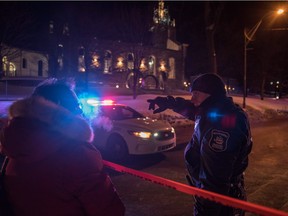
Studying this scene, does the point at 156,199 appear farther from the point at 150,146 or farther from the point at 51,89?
the point at 51,89

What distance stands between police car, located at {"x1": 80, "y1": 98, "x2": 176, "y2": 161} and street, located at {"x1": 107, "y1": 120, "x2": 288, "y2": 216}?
359 mm

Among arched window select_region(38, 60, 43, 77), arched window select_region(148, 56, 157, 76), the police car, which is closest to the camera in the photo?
the police car

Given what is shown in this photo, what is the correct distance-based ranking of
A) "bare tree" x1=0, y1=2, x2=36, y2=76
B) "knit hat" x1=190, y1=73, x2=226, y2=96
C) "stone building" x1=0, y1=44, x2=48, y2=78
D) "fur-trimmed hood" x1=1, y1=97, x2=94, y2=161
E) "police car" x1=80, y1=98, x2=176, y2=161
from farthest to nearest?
"stone building" x1=0, y1=44, x2=48, y2=78, "bare tree" x1=0, y1=2, x2=36, y2=76, "police car" x1=80, y1=98, x2=176, y2=161, "knit hat" x1=190, y1=73, x2=226, y2=96, "fur-trimmed hood" x1=1, y1=97, x2=94, y2=161

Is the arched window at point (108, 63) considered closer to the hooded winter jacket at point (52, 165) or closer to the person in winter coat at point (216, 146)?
the person in winter coat at point (216, 146)

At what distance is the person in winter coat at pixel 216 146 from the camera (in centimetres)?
265

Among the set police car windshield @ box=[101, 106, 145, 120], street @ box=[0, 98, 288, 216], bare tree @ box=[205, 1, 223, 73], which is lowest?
street @ box=[0, 98, 288, 216]

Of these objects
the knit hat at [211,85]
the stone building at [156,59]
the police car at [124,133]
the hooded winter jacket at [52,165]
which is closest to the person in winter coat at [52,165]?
the hooded winter jacket at [52,165]

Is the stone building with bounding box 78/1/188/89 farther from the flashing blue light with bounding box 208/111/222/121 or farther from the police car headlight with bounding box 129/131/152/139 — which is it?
the flashing blue light with bounding box 208/111/222/121

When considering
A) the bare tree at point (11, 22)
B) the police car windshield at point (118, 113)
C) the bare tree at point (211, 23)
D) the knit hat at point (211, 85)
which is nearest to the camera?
the knit hat at point (211, 85)

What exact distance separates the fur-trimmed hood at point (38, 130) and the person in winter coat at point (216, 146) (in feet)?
3.38

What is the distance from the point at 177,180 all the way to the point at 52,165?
5711 millimetres

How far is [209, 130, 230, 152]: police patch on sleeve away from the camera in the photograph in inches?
103

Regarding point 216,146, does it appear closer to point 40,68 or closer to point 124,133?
point 124,133

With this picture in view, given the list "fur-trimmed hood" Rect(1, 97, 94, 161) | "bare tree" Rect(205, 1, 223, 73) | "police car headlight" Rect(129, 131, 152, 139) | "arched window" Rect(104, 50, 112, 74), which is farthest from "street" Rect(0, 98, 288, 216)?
"arched window" Rect(104, 50, 112, 74)
